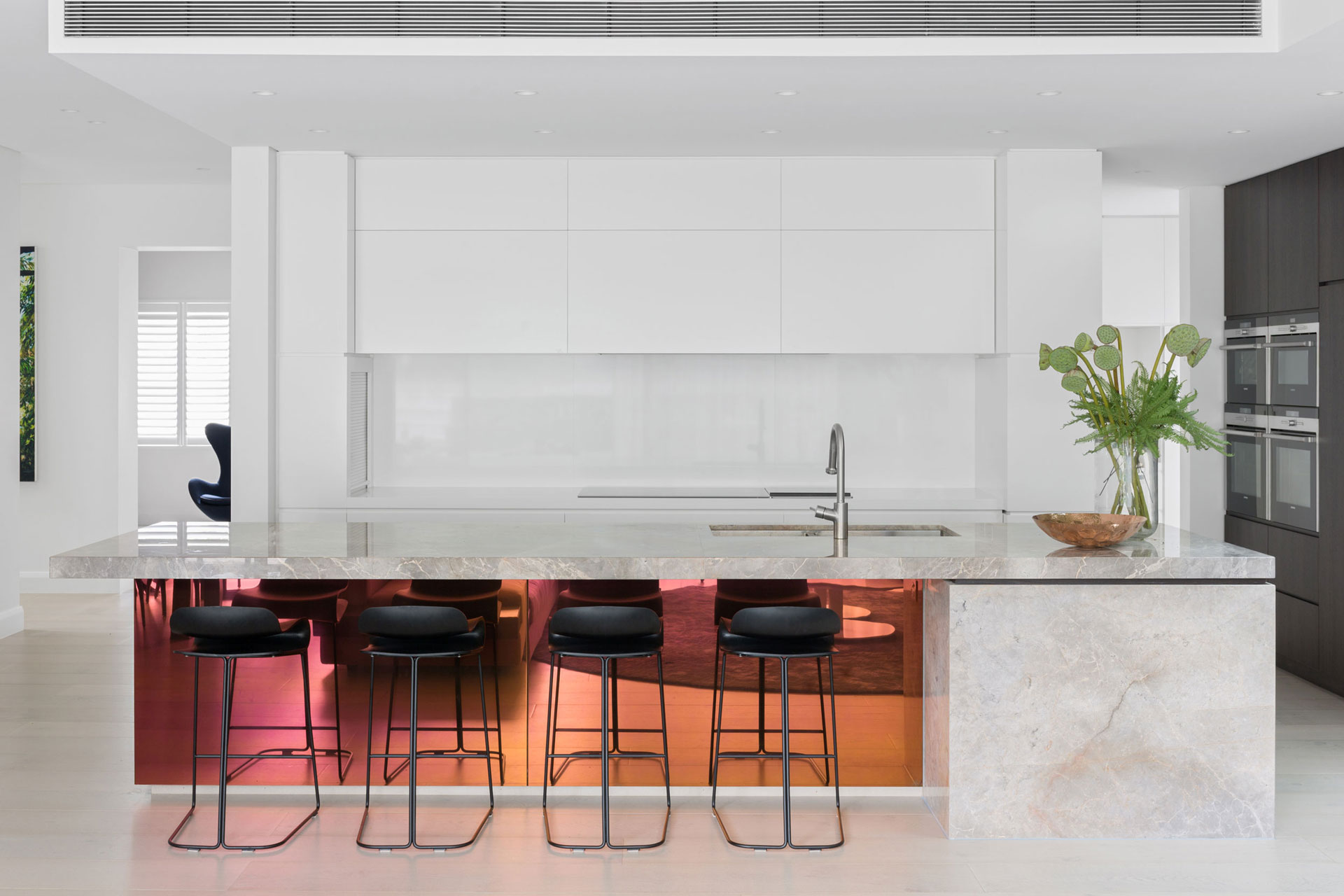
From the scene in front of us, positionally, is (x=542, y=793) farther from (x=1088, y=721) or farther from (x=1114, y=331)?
(x=1114, y=331)

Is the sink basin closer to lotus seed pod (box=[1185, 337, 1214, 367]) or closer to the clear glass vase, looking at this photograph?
the clear glass vase

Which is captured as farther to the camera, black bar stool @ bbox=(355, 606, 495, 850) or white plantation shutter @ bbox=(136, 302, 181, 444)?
white plantation shutter @ bbox=(136, 302, 181, 444)

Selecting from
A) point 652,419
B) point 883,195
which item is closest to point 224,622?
point 652,419

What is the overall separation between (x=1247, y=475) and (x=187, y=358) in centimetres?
832

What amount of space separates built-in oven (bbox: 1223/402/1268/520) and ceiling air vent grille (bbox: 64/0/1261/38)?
2.86m

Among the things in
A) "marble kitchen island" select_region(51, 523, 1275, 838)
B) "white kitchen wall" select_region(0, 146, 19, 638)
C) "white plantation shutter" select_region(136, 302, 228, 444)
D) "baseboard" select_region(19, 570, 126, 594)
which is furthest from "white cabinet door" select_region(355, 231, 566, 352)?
"white plantation shutter" select_region(136, 302, 228, 444)

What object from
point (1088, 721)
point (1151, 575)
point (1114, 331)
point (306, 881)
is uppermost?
point (1114, 331)

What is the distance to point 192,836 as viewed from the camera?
346 cm

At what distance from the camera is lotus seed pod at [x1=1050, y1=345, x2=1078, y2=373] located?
3.72m

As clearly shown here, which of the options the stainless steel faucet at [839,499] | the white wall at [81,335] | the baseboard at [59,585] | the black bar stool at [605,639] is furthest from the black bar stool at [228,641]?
the baseboard at [59,585]

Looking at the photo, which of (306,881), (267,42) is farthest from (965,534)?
(267,42)

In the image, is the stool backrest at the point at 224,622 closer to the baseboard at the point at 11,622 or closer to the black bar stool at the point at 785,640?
the black bar stool at the point at 785,640

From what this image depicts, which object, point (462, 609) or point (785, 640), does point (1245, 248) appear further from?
point (462, 609)

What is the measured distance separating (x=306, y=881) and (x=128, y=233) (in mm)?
5271
